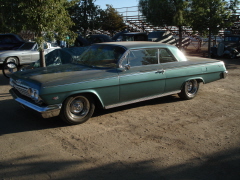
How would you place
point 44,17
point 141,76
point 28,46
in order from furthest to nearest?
point 28,46 → point 44,17 → point 141,76

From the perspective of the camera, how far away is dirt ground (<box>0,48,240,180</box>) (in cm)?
346

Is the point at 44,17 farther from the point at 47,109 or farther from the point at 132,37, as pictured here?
the point at 132,37

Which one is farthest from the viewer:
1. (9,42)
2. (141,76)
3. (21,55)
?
(9,42)

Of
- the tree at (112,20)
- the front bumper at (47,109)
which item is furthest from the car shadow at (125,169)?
the tree at (112,20)

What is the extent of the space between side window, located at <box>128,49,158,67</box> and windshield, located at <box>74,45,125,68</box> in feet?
0.82

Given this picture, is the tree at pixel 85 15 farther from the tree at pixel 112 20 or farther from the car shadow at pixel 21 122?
the car shadow at pixel 21 122

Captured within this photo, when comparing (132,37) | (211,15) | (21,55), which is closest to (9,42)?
(21,55)

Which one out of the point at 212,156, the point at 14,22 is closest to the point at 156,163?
the point at 212,156

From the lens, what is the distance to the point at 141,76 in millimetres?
5578

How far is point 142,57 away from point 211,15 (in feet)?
36.4

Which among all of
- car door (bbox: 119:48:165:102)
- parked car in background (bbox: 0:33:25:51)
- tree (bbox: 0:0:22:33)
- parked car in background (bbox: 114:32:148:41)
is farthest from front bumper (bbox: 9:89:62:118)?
parked car in background (bbox: 114:32:148:41)

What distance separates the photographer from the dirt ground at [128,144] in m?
3.46

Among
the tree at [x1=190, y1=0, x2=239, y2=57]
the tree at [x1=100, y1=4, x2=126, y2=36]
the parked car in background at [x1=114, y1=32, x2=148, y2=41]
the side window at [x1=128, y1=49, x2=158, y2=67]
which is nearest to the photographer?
the side window at [x1=128, y1=49, x2=158, y2=67]

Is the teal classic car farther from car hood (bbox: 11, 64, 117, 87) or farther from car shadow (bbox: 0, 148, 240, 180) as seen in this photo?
car shadow (bbox: 0, 148, 240, 180)
